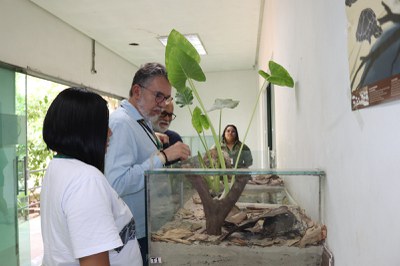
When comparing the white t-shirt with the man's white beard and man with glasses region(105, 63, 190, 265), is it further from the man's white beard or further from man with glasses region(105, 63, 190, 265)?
the man's white beard

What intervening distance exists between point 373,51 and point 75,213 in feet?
2.71

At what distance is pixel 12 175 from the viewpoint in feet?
11.0

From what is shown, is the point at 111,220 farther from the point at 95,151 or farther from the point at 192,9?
the point at 192,9

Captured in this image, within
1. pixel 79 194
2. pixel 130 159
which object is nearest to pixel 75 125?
pixel 79 194

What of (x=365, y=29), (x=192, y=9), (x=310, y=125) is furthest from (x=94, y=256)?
(x=192, y=9)

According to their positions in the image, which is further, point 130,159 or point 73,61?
point 73,61

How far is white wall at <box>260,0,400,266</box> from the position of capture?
2.10 feet

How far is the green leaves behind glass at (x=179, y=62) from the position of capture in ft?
4.62

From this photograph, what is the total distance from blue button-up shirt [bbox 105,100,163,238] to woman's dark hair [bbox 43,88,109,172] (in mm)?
355

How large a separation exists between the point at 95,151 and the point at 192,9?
3586 mm

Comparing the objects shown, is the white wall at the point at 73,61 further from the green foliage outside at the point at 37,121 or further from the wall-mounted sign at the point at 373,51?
the wall-mounted sign at the point at 373,51

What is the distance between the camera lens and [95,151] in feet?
3.21

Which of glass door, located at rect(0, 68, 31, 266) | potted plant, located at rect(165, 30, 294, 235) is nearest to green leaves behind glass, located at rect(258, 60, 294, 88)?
potted plant, located at rect(165, 30, 294, 235)

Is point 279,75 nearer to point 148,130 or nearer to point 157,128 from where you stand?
point 148,130
